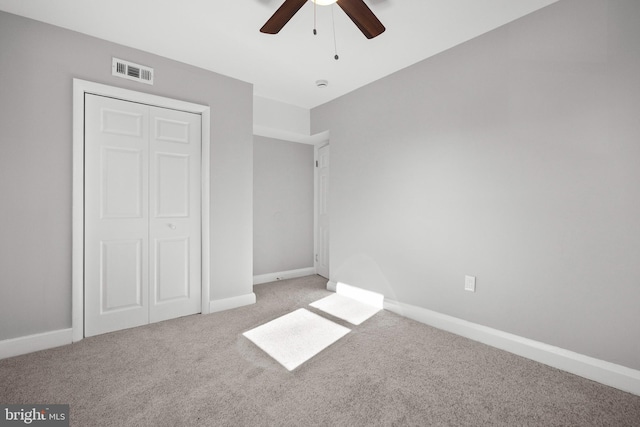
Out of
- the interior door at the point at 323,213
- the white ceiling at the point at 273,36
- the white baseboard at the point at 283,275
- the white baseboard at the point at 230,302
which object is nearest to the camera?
the white ceiling at the point at 273,36

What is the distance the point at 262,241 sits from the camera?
4.41 metres

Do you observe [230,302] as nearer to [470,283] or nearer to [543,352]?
[470,283]

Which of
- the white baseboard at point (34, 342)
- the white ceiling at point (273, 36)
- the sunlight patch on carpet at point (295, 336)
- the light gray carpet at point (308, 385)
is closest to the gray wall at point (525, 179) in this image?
the white ceiling at point (273, 36)

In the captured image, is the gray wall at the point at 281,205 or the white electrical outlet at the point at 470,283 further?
the gray wall at the point at 281,205

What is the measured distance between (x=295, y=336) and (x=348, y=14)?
2437 mm

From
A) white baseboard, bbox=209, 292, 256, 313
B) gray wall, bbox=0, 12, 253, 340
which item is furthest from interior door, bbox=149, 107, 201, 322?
gray wall, bbox=0, 12, 253, 340

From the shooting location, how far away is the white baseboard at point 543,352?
1799 millimetres

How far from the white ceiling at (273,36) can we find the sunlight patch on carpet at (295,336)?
256cm

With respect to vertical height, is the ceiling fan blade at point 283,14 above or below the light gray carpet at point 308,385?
above

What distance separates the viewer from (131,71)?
2.67 metres

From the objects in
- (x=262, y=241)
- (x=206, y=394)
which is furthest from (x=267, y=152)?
(x=206, y=394)

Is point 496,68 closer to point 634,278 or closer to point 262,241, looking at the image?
point 634,278

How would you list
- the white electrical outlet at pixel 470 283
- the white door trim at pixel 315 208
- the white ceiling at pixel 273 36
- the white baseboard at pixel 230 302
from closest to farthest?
the white ceiling at pixel 273 36 → the white electrical outlet at pixel 470 283 → the white baseboard at pixel 230 302 → the white door trim at pixel 315 208

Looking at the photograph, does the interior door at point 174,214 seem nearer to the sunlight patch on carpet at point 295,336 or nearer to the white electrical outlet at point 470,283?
the sunlight patch on carpet at point 295,336
